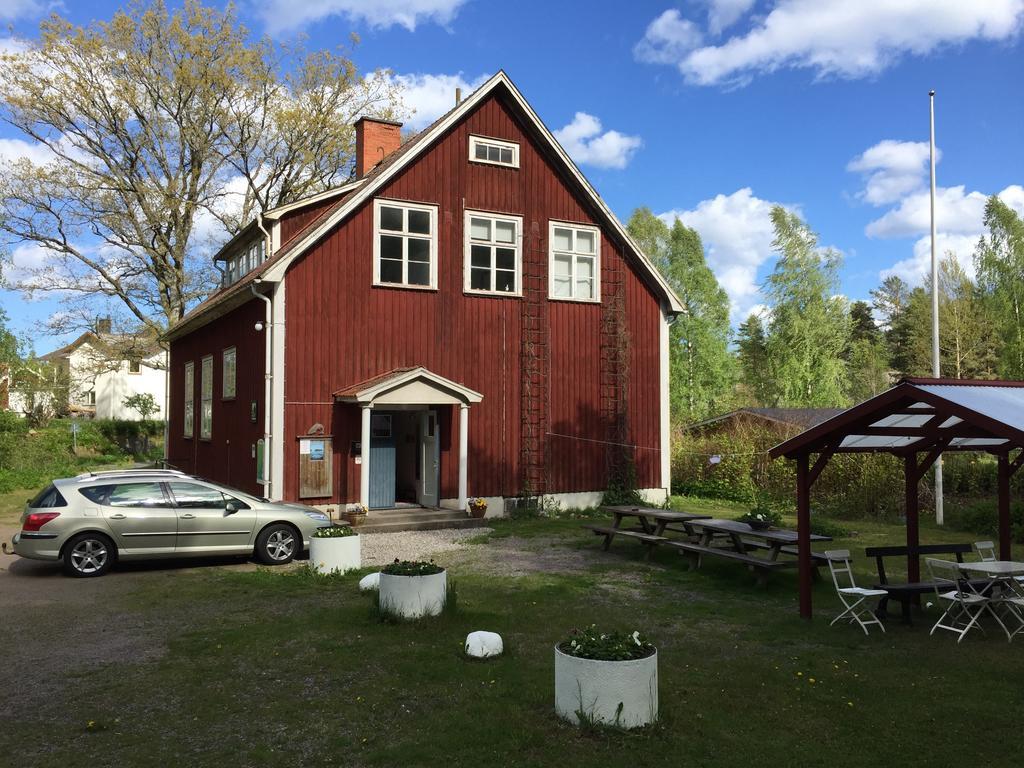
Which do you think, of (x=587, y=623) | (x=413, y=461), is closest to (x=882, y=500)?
(x=413, y=461)

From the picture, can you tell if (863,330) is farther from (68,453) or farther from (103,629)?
(103,629)

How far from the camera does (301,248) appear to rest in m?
16.5

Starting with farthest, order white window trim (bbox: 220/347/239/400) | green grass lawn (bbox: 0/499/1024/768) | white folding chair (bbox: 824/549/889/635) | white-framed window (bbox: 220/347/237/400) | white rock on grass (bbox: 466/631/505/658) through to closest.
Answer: white-framed window (bbox: 220/347/237/400) → white window trim (bbox: 220/347/239/400) → white folding chair (bbox: 824/549/889/635) → white rock on grass (bbox: 466/631/505/658) → green grass lawn (bbox: 0/499/1024/768)

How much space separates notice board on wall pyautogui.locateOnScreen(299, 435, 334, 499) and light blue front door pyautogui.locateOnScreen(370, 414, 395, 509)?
4.11 ft

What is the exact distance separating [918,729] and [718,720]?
4.72ft

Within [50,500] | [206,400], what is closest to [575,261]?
[206,400]

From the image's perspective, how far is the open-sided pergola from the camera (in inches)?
301

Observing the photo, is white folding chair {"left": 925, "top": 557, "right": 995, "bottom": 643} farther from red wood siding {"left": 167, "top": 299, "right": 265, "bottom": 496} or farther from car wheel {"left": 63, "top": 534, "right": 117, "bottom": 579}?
red wood siding {"left": 167, "top": 299, "right": 265, "bottom": 496}

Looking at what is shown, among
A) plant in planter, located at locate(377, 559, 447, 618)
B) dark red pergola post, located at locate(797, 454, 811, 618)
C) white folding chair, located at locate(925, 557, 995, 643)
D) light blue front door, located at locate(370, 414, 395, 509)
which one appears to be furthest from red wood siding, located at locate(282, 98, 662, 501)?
white folding chair, located at locate(925, 557, 995, 643)

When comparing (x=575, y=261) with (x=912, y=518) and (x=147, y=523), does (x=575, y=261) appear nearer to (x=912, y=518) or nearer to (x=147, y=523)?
(x=912, y=518)

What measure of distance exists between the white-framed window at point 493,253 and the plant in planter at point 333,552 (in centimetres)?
844

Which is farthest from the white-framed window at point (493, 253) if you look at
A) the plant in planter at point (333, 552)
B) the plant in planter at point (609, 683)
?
the plant in planter at point (609, 683)

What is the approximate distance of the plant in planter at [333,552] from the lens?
11516 mm

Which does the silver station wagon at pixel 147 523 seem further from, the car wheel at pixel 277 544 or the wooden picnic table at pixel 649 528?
the wooden picnic table at pixel 649 528
